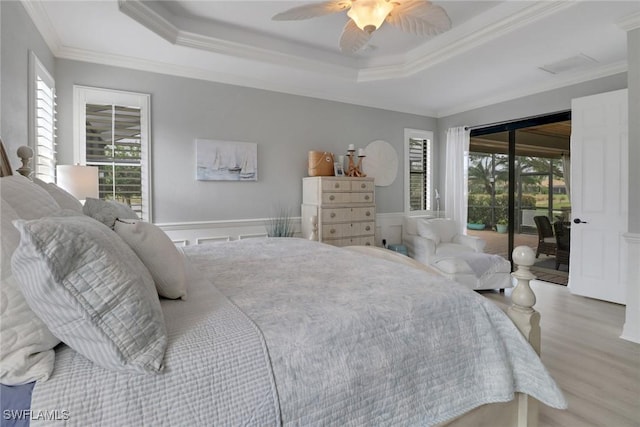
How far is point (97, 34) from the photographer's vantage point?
294cm

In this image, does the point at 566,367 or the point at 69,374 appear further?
the point at 566,367

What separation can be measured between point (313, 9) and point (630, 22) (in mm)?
2637

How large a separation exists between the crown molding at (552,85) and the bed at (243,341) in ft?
12.0

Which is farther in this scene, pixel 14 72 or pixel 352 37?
pixel 352 37

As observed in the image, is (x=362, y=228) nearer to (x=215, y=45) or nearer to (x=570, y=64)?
(x=215, y=45)

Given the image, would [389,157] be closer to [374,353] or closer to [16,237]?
[374,353]

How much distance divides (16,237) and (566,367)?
9.79 ft

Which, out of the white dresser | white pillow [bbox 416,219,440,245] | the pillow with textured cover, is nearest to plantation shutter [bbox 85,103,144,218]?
the white dresser

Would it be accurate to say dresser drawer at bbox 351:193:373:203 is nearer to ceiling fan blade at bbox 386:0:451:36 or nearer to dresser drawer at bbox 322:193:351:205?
dresser drawer at bbox 322:193:351:205

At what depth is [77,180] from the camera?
263 cm

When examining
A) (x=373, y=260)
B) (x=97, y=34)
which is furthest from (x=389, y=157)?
(x=97, y=34)

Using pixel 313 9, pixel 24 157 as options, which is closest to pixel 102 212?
pixel 24 157

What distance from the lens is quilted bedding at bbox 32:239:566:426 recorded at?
793mm

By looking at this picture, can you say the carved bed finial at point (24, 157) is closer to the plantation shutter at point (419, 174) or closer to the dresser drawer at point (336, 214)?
the dresser drawer at point (336, 214)
